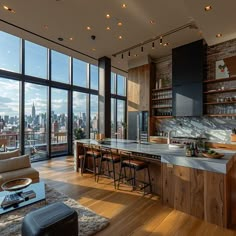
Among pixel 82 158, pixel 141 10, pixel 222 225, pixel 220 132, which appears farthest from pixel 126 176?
pixel 141 10

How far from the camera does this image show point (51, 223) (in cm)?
175

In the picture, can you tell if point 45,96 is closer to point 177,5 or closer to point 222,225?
point 177,5

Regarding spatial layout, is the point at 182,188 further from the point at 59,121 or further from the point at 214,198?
the point at 59,121

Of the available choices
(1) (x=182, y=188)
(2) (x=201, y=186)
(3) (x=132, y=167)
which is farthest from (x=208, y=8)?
(3) (x=132, y=167)

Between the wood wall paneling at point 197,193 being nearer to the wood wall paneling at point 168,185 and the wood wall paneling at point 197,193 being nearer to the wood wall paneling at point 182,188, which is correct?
the wood wall paneling at point 182,188

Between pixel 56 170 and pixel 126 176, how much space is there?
2204 millimetres

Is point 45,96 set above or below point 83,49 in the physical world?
below

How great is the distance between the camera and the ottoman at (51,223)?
1.70 m

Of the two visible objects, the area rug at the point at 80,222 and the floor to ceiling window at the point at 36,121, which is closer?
the area rug at the point at 80,222

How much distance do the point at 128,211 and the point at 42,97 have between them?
5.01 metres

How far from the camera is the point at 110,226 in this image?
7.78 ft

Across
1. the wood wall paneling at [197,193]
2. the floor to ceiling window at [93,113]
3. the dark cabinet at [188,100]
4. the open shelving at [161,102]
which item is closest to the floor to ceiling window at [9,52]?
the floor to ceiling window at [93,113]

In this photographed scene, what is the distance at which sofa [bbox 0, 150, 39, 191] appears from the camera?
10.7 ft

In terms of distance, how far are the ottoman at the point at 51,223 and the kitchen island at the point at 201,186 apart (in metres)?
1.63
